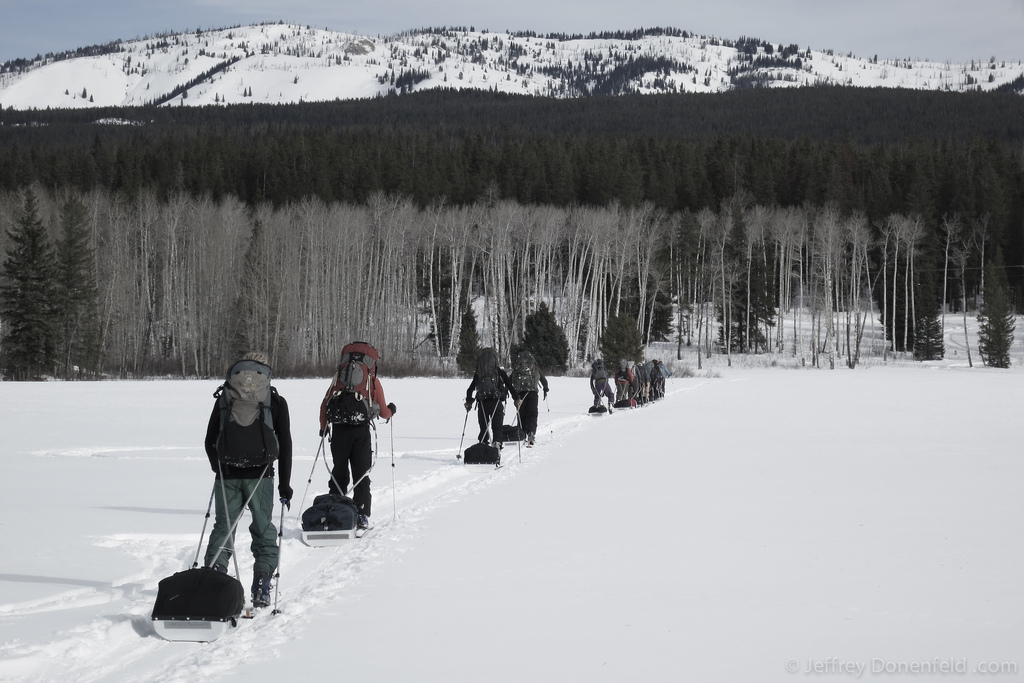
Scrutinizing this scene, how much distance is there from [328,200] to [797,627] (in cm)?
7753

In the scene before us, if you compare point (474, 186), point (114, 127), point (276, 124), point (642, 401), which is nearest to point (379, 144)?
point (474, 186)

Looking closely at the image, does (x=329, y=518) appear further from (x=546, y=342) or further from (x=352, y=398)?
(x=546, y=342)

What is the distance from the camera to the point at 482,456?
13188 mm

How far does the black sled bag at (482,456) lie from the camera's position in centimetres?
1316

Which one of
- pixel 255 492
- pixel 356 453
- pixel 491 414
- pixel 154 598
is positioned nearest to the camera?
pixel 255 492

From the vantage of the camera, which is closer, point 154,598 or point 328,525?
point 154,598

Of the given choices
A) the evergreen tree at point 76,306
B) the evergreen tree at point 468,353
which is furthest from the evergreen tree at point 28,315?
the evergreen tree at point 468,353

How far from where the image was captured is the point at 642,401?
27578 mm

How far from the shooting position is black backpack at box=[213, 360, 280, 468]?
19.1 feet

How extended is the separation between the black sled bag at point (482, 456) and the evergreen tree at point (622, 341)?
34119 millimetres

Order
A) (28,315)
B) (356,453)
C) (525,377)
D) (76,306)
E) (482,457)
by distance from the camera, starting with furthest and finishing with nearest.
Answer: (76,306) < (28,315) < (525,377) < (482,457) < (356,453)

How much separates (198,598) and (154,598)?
44.7 inches

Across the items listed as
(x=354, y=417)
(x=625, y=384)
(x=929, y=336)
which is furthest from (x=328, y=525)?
(x=929, y=336)

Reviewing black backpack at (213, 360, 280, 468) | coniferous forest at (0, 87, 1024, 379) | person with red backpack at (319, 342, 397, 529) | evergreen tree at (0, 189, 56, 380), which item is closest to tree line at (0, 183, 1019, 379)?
evergreen tree at (0, 189, 56, 380)
